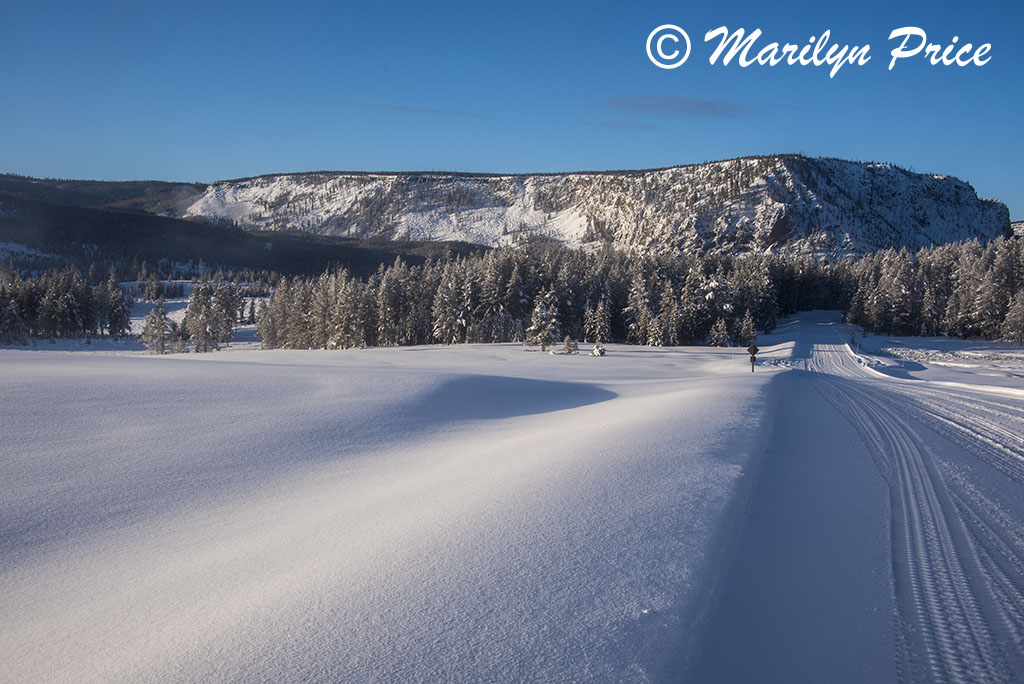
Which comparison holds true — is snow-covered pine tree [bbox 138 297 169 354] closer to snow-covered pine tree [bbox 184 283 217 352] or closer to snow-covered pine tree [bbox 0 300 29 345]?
snow-covered pine tree [bbox 184 283 217 352]

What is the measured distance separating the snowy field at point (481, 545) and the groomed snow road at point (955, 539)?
30 millimetres

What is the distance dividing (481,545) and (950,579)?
13.1 feet

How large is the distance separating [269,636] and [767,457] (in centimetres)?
707

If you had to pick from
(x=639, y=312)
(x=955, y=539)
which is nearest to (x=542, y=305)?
(x=639, y=312)

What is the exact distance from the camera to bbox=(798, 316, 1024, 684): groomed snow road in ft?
12.2

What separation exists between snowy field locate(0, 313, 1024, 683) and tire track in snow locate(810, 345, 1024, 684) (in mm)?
27

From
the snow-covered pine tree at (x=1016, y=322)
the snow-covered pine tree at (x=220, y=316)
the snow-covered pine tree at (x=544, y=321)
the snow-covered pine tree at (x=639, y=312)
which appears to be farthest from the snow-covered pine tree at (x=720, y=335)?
the snow-covered pine tree at (x=220, y=316)

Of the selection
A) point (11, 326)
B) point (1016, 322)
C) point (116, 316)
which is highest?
point (1016, 322)

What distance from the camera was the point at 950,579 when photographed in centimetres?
473

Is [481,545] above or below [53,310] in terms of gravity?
below

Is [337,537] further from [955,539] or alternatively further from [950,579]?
[955,539]

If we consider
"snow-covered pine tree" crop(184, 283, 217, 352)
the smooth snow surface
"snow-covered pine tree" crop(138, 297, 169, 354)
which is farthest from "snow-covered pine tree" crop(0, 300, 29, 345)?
the smooth snow surface

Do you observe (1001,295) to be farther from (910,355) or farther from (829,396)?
(829,396)

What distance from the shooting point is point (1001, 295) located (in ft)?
198
